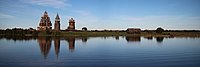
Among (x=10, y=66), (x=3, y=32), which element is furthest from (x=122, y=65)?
(x=3, y=32)

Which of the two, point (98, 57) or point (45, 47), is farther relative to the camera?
point (45, 47)

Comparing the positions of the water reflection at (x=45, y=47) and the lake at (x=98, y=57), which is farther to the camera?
the water reflection at (x=45, y=47)

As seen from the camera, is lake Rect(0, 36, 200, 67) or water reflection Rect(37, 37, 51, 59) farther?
water reflection Rect(37, 37, 51, 59)

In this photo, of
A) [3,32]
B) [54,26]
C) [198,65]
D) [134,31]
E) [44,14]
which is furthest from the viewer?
[134,31]

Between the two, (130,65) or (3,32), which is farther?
(3,32)

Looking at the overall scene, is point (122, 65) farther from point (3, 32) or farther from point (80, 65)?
point (3, 32)

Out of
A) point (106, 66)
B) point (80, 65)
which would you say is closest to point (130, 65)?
point (106, 66)

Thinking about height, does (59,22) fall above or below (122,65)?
above

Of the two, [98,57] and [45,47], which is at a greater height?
[45,47]

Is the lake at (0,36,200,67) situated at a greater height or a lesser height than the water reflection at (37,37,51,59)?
lesser

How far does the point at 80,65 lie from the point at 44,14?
110475 millimetres

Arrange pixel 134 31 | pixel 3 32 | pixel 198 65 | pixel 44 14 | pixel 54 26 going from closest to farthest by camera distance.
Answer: pixel 198 65
pixel 3 32
pixel 44 14
pixel 54 26
pixel 134 31

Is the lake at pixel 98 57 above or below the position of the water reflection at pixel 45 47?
below

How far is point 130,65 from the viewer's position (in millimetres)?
20406
